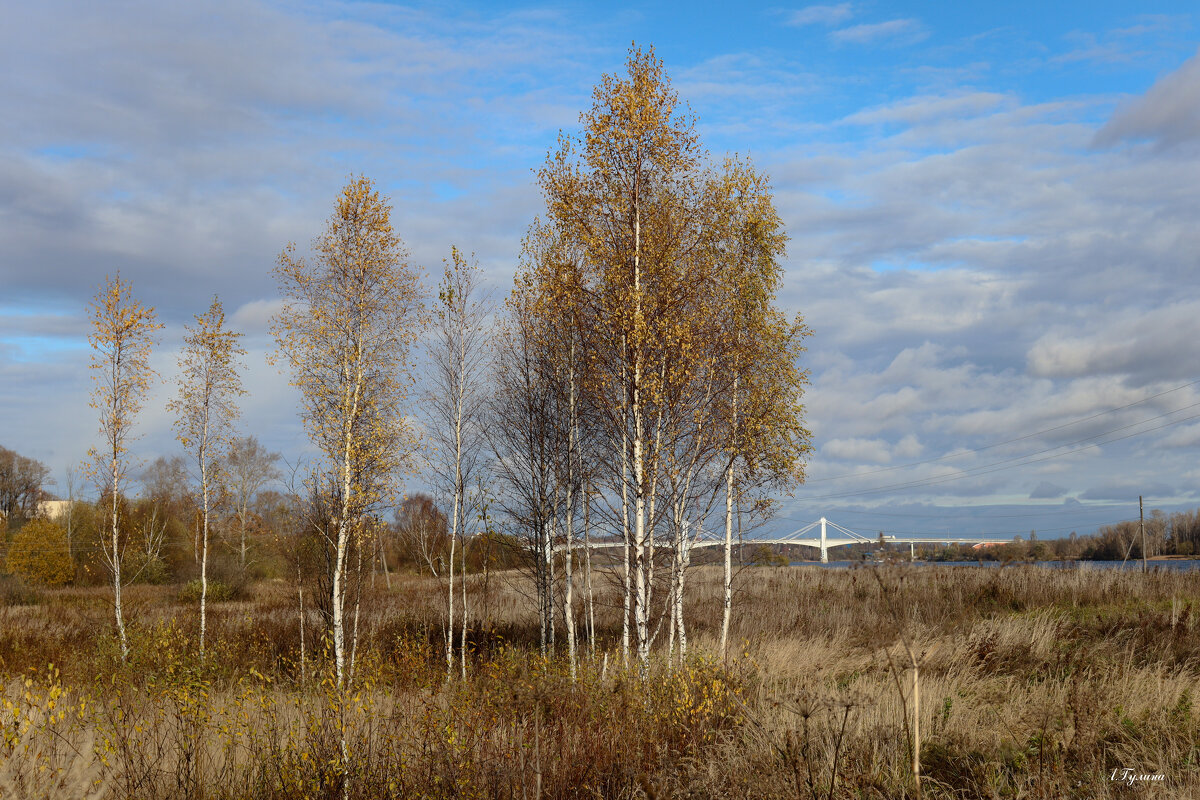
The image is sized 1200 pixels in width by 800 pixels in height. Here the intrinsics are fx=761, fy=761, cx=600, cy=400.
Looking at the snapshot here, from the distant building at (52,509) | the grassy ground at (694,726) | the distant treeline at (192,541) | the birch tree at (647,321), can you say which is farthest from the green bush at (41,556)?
the birch tree at (647,321)

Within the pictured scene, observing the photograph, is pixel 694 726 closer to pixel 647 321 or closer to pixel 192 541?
pixel 647 321

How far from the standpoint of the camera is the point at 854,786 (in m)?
5.38

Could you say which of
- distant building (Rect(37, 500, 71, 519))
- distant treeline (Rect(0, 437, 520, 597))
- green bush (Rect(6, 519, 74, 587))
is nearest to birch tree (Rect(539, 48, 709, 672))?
distant treeline (Rect(0, 437, 520, 597))

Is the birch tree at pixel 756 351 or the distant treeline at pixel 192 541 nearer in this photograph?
the birch tree at pixel 756 351

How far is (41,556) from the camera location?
3653 centimetres

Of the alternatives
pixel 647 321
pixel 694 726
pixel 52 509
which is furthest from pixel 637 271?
pixel 52 509

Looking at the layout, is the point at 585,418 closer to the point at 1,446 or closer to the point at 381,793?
the point at 381,793

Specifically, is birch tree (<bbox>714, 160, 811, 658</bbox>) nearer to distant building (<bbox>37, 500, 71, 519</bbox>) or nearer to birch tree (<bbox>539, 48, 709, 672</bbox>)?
birch tree (<bbox>539, 48, 709, 672</bbox>)

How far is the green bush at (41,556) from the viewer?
35.9 meters

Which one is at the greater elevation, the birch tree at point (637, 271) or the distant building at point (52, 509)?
the birch tree at point (637, 271)

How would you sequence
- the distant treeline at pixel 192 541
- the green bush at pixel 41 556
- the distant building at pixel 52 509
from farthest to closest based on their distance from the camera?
1. the distant building at pixel 52 509
2. the green bush at pixel 41 556
3. the distant treeline at pixel 192 541

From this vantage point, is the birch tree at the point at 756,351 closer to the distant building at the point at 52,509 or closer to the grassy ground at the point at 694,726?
the grassy ground at the point at 694,726

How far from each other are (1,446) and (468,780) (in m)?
72.8

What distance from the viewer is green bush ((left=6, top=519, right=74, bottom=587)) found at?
35.9 meters
